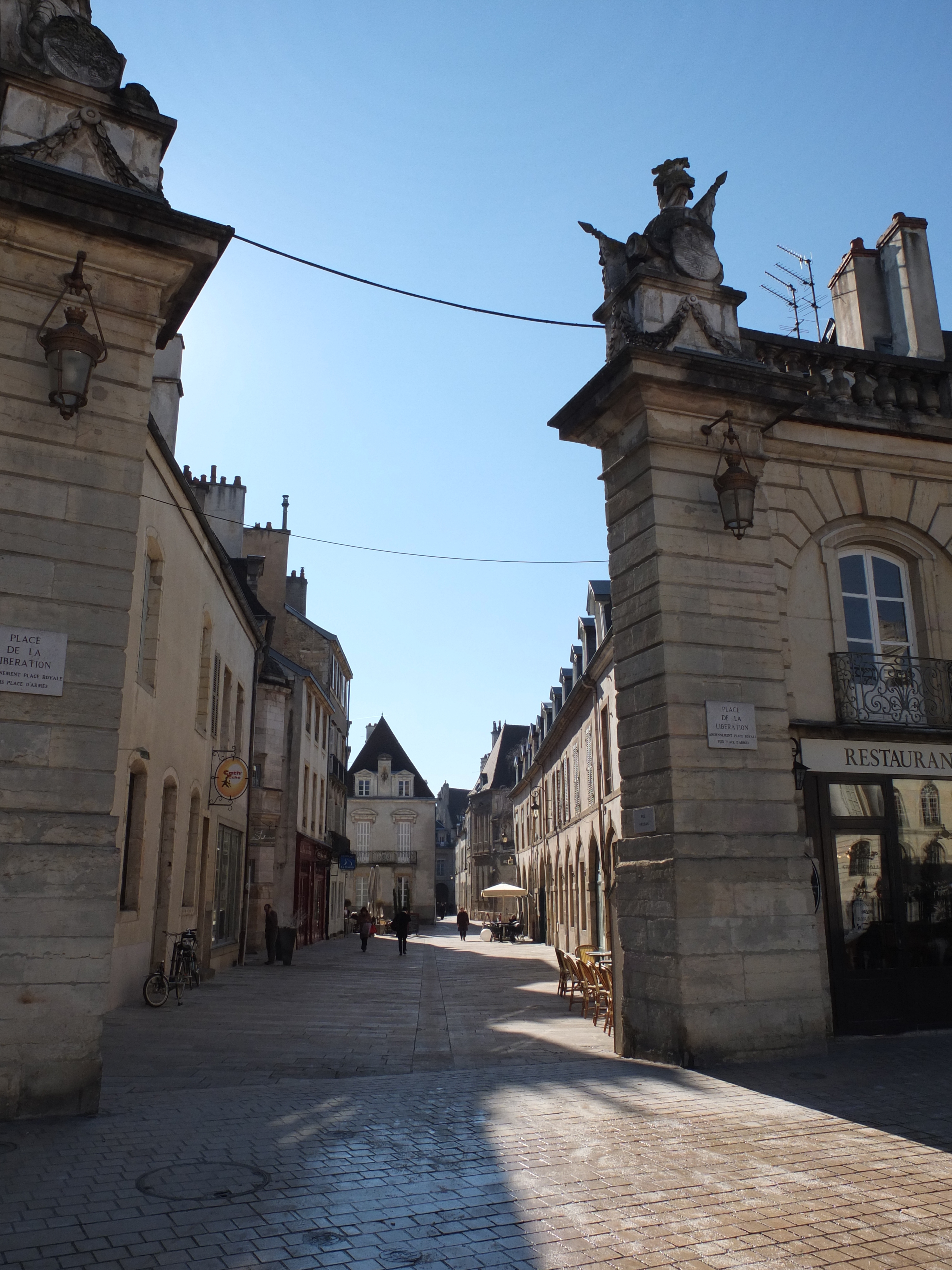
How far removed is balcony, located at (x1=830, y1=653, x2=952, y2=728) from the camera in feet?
32.7

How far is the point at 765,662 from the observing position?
9.16 meters

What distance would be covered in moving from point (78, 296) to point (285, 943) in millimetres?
18431

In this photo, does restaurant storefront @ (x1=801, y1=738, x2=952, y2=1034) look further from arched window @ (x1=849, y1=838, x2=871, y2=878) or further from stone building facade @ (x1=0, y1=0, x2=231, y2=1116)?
stone building facade @ (x1=0, y1=0, x2=231, y2=1116)

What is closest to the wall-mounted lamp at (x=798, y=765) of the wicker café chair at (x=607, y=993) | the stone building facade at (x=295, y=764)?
the wicker café chair at (x=607, y=993)

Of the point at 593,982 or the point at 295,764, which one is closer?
the point at 593,982

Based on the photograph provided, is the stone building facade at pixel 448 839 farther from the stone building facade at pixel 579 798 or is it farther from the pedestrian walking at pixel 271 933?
the pedestrian walking at pixel 271 933

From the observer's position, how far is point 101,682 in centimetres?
682

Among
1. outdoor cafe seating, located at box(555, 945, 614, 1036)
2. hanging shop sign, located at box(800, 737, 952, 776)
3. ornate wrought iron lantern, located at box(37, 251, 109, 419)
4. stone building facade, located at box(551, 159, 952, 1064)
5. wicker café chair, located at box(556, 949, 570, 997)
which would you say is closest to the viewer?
ornate wrought iron lantern, located at box(37, 251, 109, 419)

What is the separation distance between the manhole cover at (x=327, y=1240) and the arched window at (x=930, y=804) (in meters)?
7.77

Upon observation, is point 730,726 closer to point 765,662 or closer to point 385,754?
point 765,662

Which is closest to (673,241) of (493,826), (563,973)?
(563,973)

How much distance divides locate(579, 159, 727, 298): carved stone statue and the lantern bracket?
16.9ft

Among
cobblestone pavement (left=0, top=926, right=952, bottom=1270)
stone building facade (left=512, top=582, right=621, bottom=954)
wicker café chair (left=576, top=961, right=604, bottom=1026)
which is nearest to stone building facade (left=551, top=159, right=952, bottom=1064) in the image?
cobblestone pavement (left=0, top=926, right=952, bottom=1270)

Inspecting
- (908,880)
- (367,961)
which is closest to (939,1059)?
(908,880)
